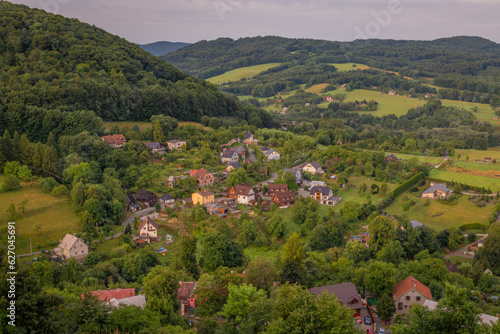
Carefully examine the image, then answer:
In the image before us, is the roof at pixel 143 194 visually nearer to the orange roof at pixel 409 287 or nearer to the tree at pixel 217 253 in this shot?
the tree at pixel 217 253

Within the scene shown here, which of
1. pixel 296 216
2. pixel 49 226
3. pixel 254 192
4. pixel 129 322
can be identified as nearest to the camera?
pixel 129 322

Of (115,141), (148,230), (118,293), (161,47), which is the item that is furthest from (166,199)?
(161,47)

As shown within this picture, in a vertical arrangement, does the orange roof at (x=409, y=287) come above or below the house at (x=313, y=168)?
below

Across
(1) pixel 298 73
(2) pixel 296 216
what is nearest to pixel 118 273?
(2) pixel 296 216

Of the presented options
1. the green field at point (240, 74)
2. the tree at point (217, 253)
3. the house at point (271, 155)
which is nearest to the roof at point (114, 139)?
the house at point (271, 155)

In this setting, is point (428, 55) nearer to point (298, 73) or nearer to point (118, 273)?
point (298, 73)

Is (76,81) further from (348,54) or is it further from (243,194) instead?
(348,54)
